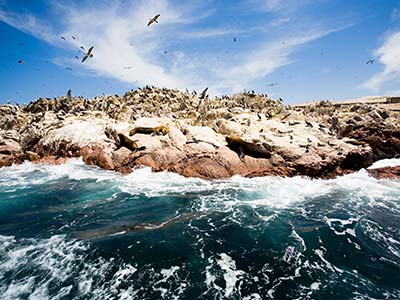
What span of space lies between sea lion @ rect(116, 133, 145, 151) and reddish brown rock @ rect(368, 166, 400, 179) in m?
18.2

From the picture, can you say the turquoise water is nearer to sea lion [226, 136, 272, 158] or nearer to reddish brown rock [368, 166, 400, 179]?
reddish brown rock [368, 166, 400, 179]

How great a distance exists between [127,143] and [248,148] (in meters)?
10.1

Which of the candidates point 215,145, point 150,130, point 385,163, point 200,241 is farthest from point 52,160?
point 385,163

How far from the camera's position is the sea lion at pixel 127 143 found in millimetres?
22984

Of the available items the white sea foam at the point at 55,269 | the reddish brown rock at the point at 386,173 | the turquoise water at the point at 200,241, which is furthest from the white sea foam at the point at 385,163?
the white sea foam at the point at 55,269

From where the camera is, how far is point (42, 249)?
385 inches

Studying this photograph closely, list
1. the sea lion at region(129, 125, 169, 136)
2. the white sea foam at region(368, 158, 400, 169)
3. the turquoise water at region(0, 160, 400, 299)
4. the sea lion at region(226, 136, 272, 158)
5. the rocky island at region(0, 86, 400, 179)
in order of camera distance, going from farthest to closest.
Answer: the sea lion at region(129, 125, 169, 136) < the white sea foam at region(368, 158, 400, 169) < the sea lion at region(226, 136, 272, 158) < the rocky island at region(0, 86, 400, 179) < the turquoise water at region(0, 160, 400, 299)

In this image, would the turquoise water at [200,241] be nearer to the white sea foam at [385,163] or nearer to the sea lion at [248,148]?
the sea lion at [248,148]

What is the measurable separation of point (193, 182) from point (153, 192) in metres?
3.34

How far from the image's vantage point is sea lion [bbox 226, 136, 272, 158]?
21.3 meters

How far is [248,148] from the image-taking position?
71.4 ft

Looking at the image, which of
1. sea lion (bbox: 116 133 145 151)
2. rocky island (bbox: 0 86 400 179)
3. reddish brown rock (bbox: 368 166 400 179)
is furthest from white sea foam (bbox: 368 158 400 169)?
sea lion (bbox: 116 133 145 151)

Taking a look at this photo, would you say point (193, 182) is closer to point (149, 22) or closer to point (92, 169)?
point (92, 169)

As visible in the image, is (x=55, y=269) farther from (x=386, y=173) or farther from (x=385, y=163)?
(x=385, y=163)
